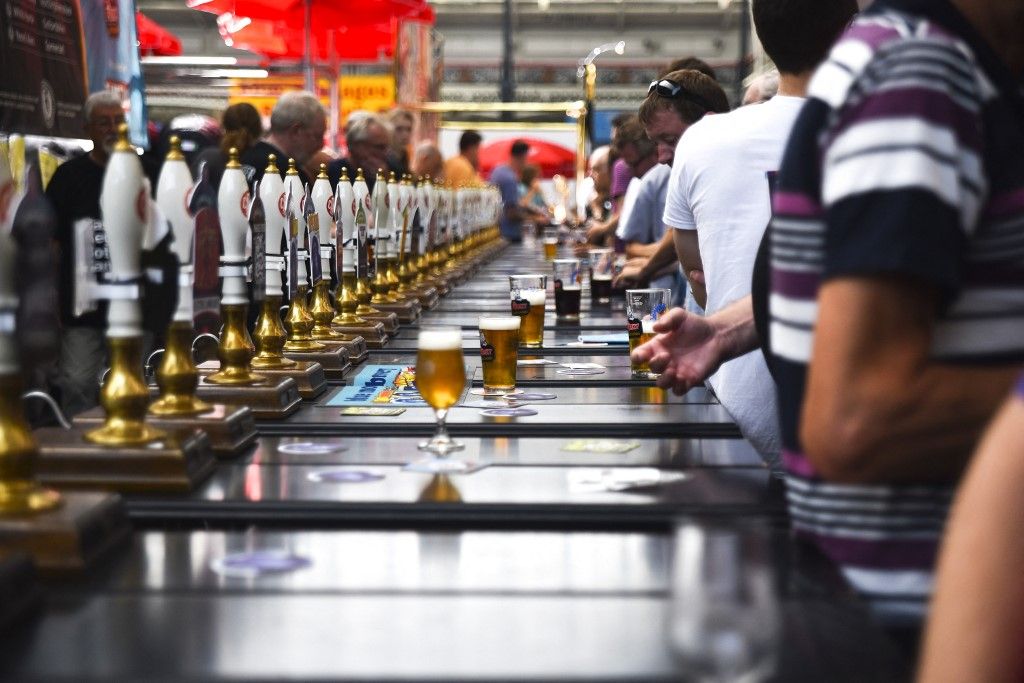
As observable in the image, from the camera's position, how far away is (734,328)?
1770 millimetres

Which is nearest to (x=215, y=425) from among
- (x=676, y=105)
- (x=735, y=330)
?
(x=735, y=330)

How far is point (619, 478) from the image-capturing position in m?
1.47

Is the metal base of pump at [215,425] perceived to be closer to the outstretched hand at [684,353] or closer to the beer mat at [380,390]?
the beer mat at [380,390]

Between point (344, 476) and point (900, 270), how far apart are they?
754 millimetres

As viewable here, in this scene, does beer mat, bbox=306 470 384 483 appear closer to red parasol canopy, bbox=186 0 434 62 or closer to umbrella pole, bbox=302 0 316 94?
red parasol canopy, bbox=186 0 434 62

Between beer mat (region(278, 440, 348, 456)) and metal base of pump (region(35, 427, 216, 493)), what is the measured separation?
26 cm

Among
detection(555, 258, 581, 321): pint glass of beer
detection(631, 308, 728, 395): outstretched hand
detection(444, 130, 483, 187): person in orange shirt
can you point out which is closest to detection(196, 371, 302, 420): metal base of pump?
detection(631, 308, 728, 395): outstretched hand

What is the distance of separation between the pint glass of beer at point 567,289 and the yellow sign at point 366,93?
6.88m

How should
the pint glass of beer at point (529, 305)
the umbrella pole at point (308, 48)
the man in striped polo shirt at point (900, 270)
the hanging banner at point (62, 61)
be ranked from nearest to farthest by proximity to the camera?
the man in striped polo shirt at point (900, 270) < the pint glass of beer at point (529, 305) < the hanging banner at point (62, 61) < the umbrella pole at point (308, 48)

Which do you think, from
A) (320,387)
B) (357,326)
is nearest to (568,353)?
(357,326)

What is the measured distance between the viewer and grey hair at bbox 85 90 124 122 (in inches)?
168

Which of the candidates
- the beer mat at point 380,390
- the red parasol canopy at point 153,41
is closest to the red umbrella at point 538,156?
the red parasol canopy at point 153,41

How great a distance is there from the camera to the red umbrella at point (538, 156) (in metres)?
17.2

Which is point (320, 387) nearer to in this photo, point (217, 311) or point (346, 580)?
point (217, 311)
